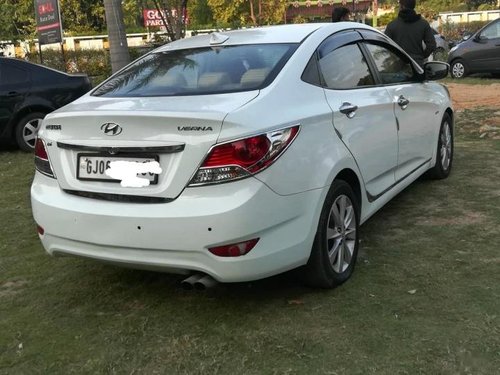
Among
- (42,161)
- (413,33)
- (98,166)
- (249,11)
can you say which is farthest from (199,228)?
(249,11)

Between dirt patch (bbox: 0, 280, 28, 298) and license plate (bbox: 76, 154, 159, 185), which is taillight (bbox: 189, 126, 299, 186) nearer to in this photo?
license plate (bbox: 76, 154, 159, 185)

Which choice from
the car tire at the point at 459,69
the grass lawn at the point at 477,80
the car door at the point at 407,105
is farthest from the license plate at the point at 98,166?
the car tire at the point at 459,69

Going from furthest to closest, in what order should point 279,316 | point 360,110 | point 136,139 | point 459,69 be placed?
point 459,69
point 360,110
point 279,316
point 136,139

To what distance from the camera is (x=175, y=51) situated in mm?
4289

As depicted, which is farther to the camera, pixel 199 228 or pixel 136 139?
pixel 136 139

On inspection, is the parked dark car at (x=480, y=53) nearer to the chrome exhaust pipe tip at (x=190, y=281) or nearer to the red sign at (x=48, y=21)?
the red sign at (x=48, y=21)

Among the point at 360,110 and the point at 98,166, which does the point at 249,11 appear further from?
the point at 98,166

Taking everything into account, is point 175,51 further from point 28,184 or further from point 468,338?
point 28,184

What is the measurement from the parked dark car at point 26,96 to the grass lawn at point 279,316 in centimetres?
420

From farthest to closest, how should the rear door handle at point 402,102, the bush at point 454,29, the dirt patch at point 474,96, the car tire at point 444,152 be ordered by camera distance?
the bush at point 454,29, the dirt patch at point 474,96, the car tire at point 444,152, the rear door handle at point 402,102

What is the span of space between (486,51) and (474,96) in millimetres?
3887

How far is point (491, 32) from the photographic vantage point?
52.0 ft

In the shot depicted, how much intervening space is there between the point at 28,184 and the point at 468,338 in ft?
17.4

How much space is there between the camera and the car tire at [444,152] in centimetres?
568
